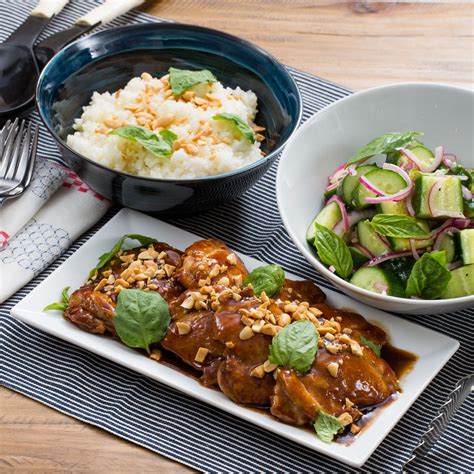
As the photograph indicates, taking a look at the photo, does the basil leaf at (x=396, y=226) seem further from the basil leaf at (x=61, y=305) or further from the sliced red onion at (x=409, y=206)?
the basil leaf at (x=61, y=305)

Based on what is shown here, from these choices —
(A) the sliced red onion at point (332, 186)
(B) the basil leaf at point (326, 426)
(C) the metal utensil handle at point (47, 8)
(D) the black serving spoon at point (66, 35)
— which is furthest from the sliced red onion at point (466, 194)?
(C) the metal utensil handle at point (47, 8)

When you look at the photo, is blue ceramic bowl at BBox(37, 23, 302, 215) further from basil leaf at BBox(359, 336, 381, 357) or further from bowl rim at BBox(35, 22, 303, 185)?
basil leaf at BBox(359, 336, 381, 357)

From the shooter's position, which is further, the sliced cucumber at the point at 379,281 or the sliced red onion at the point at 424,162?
the sliced red onion at the point at 424,162

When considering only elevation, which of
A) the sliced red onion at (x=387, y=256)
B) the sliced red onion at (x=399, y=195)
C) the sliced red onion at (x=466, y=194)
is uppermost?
the sliced red onion at (x=399, y=195)

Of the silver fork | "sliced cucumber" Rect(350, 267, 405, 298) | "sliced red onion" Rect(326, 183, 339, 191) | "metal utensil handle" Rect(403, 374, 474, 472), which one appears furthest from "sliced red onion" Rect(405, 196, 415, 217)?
the silver fork

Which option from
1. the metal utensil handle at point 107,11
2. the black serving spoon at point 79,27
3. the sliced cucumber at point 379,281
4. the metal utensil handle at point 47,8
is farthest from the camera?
the metal utensil handle at point 47,8

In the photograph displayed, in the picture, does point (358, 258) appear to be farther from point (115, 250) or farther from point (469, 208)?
point (115, 250)

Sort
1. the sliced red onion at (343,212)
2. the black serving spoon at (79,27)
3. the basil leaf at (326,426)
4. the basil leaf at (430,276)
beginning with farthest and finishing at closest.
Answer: the black serving spoon at (79,27) → the sliced red onion at (343,212) → the basil leaf at (430,276) → the basil leaf at (326,426)
